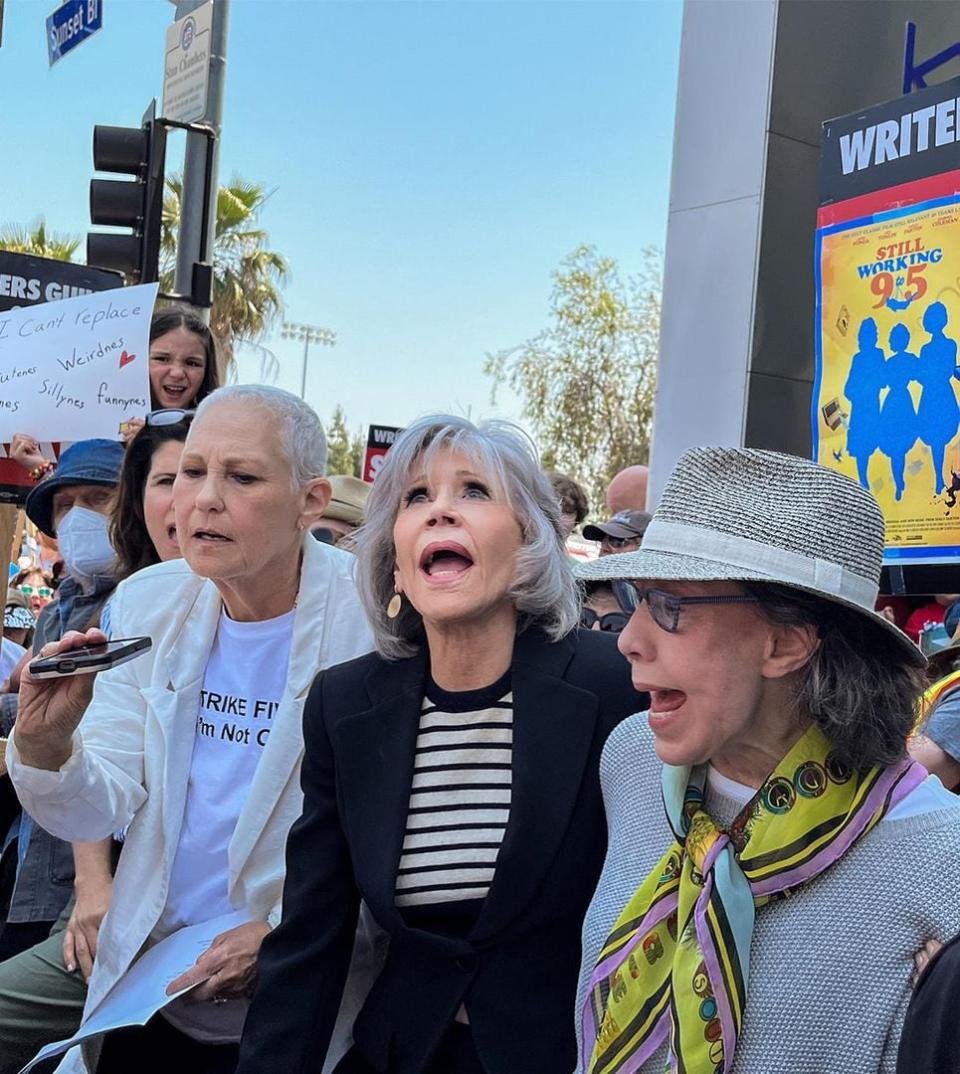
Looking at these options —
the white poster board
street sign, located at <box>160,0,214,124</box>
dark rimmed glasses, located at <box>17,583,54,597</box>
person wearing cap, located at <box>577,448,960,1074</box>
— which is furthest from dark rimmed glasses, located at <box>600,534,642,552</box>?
dark rimmed glasses, located at <box>17,583,54,597</box>

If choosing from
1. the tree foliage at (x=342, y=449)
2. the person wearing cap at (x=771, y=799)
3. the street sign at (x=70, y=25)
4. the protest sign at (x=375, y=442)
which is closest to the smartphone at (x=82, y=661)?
the person wearing cap at (x=771, y=799)

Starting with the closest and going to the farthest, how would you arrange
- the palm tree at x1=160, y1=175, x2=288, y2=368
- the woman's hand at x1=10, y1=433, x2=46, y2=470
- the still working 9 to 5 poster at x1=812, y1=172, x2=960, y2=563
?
the still working 9 to 5 poster at x1=812, y1=172, x2=960, y2=563
the woman's hand at x1=10, y1=433, x2=46, y2=470
the palm tree at x1=160, y1=175, x2=288, y2=368

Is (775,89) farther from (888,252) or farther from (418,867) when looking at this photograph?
(418,867)

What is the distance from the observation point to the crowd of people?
6.11 ft

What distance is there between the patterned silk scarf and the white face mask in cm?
252

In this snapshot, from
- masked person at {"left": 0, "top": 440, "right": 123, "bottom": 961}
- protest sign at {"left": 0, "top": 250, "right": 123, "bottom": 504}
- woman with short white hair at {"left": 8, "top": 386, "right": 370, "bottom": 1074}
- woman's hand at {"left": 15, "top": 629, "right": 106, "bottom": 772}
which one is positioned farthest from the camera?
protest sign at {"left": 0, "top": 250, "right": 123, "bottom": 504}

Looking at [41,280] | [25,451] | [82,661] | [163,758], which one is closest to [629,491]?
[41,280]

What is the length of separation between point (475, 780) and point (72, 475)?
7.64 ft

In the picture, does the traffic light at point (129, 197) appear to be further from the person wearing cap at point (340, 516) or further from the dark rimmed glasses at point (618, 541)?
the dark rimmed glasses at point (618, 541)

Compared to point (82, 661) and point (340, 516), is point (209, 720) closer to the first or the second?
point (82, 661)

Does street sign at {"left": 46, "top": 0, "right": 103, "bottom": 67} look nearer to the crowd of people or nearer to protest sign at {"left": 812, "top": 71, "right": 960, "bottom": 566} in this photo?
the crowd of people

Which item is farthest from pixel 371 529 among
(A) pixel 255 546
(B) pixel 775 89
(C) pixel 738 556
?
(B) pixel 775 89

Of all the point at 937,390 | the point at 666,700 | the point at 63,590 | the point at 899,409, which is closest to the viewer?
the point at 666,700

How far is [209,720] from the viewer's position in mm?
3139
